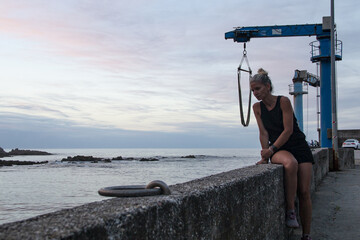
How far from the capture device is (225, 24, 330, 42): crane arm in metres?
18.9

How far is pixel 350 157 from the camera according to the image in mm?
14797

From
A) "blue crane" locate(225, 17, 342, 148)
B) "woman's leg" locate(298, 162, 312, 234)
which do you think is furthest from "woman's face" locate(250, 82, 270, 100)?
"blue crane" locate(225, 17, 342, 148)

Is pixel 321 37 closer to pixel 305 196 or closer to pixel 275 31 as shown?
pixel 275 31

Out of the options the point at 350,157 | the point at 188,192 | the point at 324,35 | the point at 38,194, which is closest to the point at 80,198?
the point at 38,194

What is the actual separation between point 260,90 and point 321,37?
55.3 ft

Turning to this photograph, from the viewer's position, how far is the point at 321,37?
62.6 feet

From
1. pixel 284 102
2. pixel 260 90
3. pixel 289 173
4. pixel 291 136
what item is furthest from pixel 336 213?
pixel 260 90

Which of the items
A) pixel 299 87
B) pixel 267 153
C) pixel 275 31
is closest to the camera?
pixel 267 153

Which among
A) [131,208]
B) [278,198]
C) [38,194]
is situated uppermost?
[131,208]

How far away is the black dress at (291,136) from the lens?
394 centimetres

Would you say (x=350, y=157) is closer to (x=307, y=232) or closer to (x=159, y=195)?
(x=307, y=232)

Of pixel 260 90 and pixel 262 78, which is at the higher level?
pixel 262 78

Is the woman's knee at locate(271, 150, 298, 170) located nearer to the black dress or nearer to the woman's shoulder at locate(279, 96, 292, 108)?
the black dress

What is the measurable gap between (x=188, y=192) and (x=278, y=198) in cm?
198
